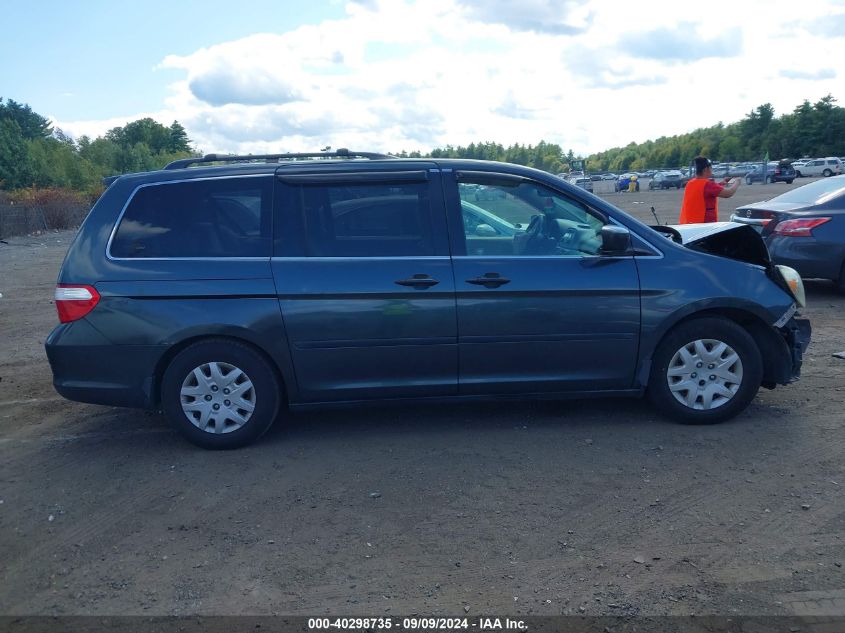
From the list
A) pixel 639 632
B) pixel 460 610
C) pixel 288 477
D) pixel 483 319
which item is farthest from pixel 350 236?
pixel 639 632

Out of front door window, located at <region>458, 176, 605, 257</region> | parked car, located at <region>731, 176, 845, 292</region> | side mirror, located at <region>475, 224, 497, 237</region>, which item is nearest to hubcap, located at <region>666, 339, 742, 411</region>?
front door window, located at <region>458, 176, 605, 257</region>

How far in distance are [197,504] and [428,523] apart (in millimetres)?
1363

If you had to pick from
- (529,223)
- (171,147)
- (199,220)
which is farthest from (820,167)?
(199,220)

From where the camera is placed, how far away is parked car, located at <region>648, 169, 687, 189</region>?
192 ft

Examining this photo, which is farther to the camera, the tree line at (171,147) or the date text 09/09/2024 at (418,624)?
the tree line at (171,147)

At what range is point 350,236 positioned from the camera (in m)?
5.21

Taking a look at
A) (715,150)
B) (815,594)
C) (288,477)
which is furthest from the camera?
(715,150)

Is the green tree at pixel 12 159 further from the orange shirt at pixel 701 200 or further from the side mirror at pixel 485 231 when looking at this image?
the side mirror at pixel 485 231

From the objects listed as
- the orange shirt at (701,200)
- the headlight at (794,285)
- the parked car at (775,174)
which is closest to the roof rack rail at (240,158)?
the headlight at (794,285)

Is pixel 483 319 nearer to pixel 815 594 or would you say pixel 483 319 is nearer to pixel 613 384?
pixel 613 384

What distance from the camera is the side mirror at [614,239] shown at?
512 cm

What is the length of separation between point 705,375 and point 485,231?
1799 mm

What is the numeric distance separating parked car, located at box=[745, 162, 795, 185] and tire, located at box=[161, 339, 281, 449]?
58.6 meters

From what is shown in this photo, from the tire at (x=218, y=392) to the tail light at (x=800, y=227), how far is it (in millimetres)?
7140
